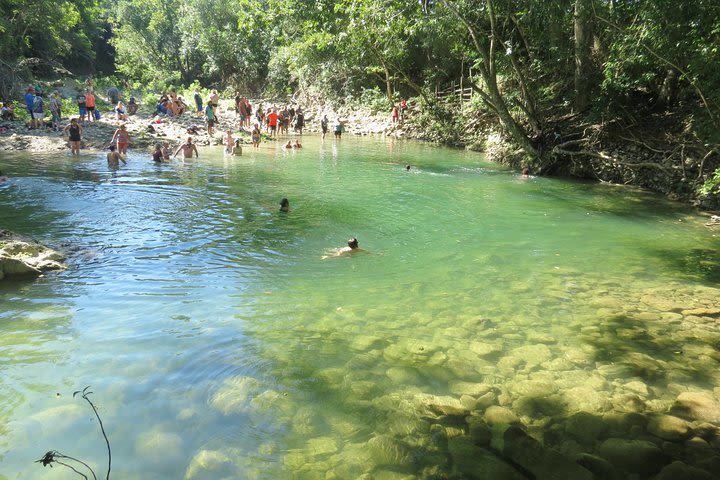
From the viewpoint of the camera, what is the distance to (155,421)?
3.76 meters

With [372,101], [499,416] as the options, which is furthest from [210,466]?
[372,101]

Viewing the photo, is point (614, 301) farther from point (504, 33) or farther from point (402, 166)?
point (504, 33)

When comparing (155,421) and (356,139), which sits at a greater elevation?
(356,139)

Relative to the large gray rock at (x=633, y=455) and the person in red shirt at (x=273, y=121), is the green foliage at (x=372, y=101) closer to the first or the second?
the person in red shirt at (x=273, y=121)

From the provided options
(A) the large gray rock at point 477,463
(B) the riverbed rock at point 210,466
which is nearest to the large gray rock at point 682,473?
(A) the large gray rock at point 477,463

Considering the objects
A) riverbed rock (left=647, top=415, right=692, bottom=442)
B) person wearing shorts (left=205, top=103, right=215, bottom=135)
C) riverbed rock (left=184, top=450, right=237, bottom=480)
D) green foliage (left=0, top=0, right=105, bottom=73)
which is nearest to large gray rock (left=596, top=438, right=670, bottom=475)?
riverbed rock (left=647, top=415, right=692, bottom=442)

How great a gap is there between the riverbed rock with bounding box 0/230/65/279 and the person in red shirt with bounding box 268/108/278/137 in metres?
21.4

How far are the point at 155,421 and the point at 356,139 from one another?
2799 cm

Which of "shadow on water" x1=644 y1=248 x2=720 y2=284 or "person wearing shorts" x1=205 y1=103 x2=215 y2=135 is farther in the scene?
"person wearing shorts" x1=205 y1=103 x2=215 y2=135

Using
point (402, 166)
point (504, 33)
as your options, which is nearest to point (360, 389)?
point (402, 166)

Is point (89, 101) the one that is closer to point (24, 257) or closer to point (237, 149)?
point (237, 149)

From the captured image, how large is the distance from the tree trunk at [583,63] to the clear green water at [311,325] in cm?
706

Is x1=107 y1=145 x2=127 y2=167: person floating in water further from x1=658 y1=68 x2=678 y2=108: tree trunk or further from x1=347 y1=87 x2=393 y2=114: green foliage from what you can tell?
x1=347 y1=87 x2=393 y2=114: green foliage

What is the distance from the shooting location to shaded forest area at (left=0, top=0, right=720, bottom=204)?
12.1m
